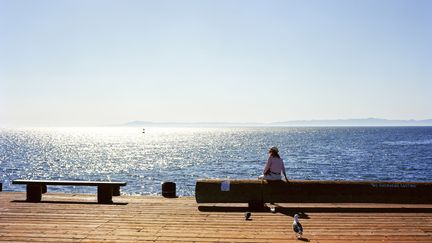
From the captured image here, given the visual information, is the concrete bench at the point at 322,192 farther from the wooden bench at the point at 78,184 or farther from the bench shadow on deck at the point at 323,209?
the wooden bench at the point at 78,184

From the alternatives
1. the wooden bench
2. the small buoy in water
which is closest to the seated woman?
the small buoy in water

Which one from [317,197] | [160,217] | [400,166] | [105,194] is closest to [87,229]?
[160,217]

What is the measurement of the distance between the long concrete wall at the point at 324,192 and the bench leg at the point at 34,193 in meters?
5.68

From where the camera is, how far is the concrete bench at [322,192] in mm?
12625

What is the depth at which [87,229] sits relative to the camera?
986 cm

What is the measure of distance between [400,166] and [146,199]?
191 ft

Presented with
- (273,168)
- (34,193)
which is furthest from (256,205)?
(34,193)

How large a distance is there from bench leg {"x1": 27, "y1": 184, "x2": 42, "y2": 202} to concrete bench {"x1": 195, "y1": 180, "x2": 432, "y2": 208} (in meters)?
5.68

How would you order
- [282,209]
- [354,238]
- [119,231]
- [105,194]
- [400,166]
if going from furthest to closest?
[400,166], [105,194], [282,209], [119,231], [354,238]

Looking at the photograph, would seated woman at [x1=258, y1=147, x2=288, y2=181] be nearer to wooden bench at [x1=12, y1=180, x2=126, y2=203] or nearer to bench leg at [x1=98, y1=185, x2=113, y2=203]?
wooden bench at [x1=12, y1=180, x2=126, y2=203]

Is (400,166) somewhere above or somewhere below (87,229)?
below

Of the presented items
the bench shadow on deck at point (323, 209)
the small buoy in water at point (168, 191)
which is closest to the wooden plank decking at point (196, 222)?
the bench shadow on deck at point (323, 209)

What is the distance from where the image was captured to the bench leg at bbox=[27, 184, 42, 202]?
1406 centimetres

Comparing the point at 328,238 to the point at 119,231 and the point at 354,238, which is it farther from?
the point at 119,231
